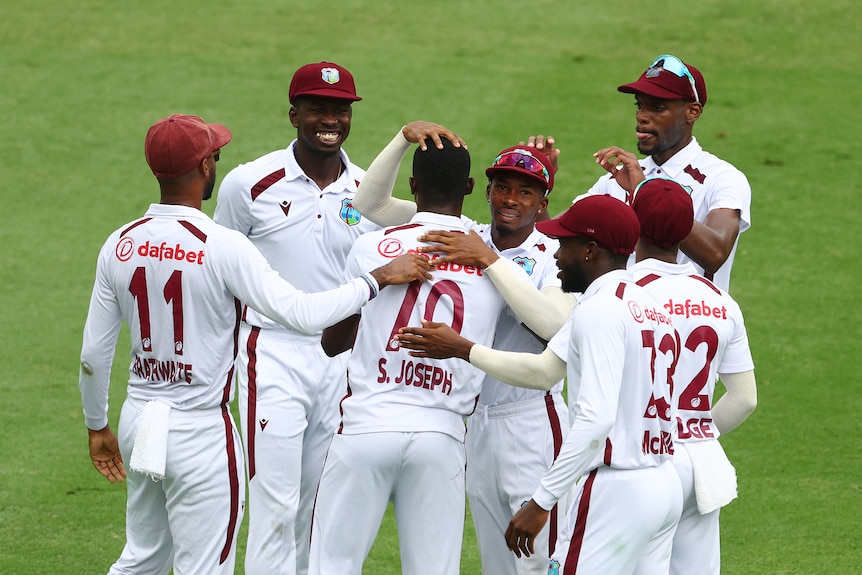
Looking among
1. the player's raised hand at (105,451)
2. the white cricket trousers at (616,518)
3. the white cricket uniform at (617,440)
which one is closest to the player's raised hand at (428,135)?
the white cricket uniform at (617,440)

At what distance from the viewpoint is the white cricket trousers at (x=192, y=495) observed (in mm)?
4633

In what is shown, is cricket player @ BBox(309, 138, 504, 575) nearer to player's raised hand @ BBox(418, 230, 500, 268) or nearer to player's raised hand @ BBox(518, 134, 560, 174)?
player's raised hand @ BBox(418, 230, 500, 268)

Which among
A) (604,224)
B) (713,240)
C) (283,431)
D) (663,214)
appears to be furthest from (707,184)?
(283,431)

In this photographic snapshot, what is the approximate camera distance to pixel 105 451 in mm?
5059

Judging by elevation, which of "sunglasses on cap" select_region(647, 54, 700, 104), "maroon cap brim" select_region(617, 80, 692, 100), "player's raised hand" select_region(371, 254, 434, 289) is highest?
"sunglasses on cap" select_region(647, 54, 700, 104)

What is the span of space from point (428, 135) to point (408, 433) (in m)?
1.17

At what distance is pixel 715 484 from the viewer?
445 centimetres

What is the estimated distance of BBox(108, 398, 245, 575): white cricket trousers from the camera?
4633 mm

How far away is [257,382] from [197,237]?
1.33 meters

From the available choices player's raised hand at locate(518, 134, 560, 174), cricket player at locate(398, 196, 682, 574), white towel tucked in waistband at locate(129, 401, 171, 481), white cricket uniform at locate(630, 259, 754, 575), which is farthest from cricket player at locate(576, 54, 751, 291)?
white towel tucked in waistband at locate(129, 401, 171, 481)

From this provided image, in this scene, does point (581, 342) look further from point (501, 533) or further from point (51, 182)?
point (51, 182)

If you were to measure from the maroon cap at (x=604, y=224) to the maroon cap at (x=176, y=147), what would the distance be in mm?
1379

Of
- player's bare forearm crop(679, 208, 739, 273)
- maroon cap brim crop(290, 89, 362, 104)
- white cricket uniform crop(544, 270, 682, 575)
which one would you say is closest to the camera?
white cricket uniform crop(544, 270, 682, 575)

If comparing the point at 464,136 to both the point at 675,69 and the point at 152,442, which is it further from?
the point at 152,442
